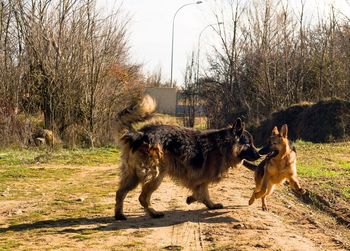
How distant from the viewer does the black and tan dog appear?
7332 mm

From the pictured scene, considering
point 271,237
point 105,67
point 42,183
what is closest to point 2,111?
point 105,67

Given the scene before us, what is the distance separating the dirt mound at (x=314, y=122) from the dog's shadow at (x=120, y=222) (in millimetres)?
Answer: 15889

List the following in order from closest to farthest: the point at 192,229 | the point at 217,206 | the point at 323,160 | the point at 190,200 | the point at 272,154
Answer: the point at 192,229 < the point at 272,154 < the point at 217,206 < the point at 190,200 < the point at 323,160

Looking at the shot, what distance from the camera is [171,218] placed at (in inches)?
294

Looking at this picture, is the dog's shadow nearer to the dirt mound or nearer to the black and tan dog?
the black and tan dog

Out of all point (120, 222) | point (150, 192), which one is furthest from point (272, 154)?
point (120, 222)

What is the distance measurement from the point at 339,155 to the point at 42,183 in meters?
9.76

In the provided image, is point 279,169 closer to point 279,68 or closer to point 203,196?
point 203,196

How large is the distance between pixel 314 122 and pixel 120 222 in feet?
60.1

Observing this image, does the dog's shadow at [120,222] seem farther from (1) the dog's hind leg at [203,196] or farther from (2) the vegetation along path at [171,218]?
(1) the dog's hind leg at [203,196]

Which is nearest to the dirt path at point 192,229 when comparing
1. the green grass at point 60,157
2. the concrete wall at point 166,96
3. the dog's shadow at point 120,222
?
the dog's shadow at point 120,222

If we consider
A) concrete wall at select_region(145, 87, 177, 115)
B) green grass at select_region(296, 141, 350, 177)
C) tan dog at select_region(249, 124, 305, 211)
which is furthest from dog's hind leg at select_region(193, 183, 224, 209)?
concrete wall at select_region(145, 87, 177, 115)

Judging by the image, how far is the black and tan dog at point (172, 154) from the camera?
7332 millimetres

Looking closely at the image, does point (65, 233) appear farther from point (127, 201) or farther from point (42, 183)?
point (42, 183)
